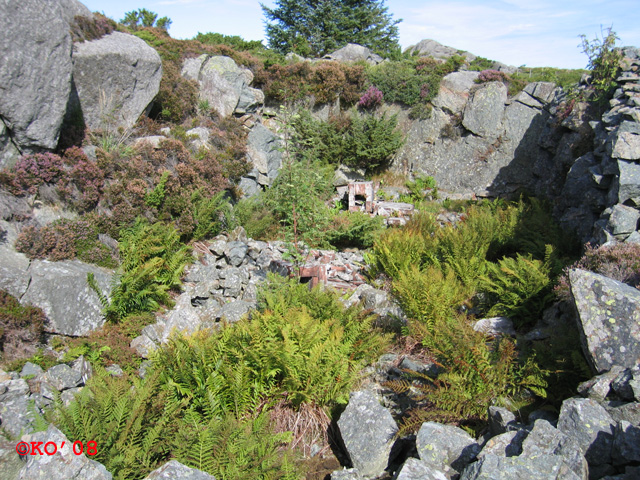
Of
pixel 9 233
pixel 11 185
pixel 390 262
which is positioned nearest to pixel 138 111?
pixel 11 185

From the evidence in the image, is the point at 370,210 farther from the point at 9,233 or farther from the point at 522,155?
the point at 9,233

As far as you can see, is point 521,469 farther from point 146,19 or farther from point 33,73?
point 146,19

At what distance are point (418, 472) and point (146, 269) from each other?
5.34 m

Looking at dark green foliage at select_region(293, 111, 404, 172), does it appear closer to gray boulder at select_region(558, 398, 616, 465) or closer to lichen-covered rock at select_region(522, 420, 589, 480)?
gray boulder at select_region(558, 398, 616, 465)

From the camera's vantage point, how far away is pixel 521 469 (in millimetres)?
2998

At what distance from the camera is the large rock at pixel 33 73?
7867 mm

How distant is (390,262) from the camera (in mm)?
8234

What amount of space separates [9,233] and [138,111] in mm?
5445

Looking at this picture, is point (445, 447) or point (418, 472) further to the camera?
point (445, 447)

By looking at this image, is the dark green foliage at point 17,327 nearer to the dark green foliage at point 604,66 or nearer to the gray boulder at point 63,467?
the gray boulder at point 63,467

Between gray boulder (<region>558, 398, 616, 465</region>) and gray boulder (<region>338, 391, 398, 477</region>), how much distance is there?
1.60 m

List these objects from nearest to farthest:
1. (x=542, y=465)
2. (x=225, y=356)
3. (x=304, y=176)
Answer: (x=542, y=465) → (x=225, y=356) → (x=304, y=176)

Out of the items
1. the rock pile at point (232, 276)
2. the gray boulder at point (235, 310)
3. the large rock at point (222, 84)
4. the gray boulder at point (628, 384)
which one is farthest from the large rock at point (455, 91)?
the gray boulder at point (628, 384)

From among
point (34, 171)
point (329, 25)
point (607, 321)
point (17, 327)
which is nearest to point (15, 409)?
point (17, 327)
